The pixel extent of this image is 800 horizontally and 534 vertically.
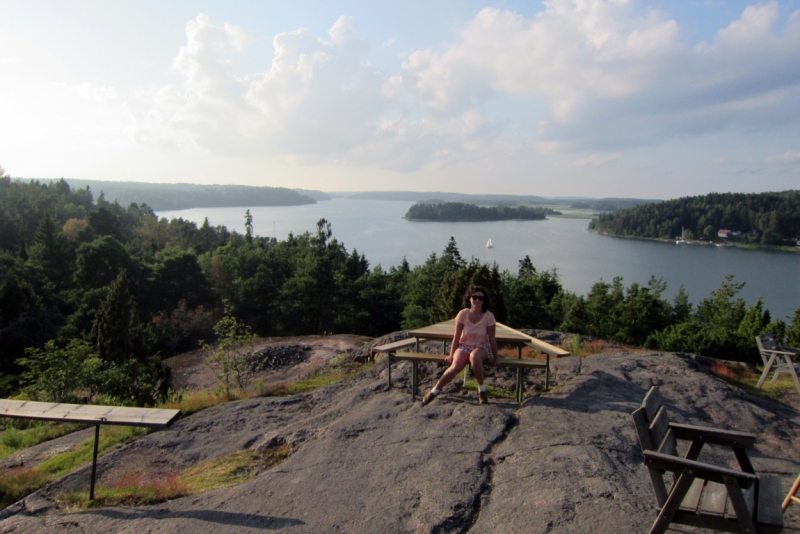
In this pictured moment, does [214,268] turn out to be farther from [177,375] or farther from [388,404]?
[388,404]

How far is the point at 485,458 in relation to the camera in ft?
14.4

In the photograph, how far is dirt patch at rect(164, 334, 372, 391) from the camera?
14.4 meters

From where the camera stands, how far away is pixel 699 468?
2.74 metres

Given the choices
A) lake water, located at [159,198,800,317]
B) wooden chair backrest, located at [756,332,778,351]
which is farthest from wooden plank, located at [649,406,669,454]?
lake water, located at [159,198,800,317]

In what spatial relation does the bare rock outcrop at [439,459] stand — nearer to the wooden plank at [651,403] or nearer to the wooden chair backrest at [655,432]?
the wooden chair backrest at [655,432]

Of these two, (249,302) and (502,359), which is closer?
(502,359)

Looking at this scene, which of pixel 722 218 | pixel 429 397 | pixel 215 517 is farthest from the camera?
pixel 722 218

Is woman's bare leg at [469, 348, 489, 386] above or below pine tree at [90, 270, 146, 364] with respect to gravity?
above

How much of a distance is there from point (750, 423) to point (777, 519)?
3.20m

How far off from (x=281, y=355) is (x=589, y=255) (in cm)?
7658

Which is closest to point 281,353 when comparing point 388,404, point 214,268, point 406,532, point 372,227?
point 388,404

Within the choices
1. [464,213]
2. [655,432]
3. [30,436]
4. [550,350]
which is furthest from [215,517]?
[464,213]

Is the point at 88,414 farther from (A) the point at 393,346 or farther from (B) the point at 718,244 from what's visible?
(B) the point at 718,244

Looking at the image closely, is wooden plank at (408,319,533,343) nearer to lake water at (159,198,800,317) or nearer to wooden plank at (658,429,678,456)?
wooden plank at (658,429,678,456)
